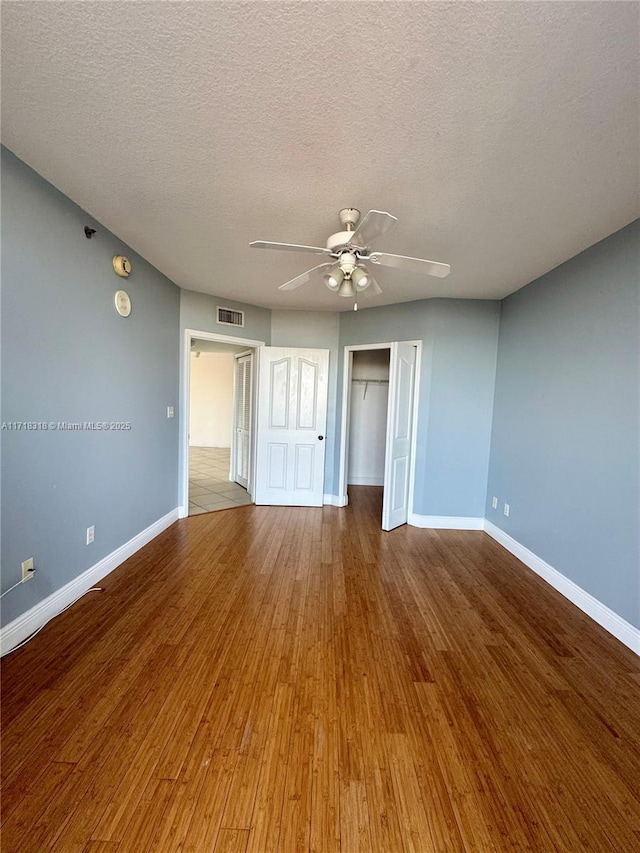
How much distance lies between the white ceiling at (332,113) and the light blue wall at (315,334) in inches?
82.3

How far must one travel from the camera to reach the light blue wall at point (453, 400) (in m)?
3.70

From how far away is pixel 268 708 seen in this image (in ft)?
5.03

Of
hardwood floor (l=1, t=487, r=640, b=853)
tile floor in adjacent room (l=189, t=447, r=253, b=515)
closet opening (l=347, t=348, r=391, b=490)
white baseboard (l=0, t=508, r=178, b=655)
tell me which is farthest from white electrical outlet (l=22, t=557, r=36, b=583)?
closet opening (l=347, t=348, r=391, b=490)

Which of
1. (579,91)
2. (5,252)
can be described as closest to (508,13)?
(579,91)

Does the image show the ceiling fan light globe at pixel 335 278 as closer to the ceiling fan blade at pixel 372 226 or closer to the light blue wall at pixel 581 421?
the ceiling fan blade at pixel 372 226

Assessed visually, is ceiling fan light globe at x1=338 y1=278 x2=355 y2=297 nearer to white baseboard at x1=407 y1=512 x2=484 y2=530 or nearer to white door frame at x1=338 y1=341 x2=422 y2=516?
white door frame at x1=338 y1=341 x2=422 y2=516

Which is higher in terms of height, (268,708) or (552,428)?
(552,428)

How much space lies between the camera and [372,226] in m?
1.64

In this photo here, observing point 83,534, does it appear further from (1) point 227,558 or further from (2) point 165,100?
(2) point 165,100

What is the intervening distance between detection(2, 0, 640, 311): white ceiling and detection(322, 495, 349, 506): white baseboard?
3.17m

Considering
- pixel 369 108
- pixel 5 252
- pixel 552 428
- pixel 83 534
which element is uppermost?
A: pixel 369 108

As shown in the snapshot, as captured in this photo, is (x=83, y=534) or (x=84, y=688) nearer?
(x=84, y=688)

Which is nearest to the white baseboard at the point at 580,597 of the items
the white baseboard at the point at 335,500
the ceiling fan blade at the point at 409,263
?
the white baseboard at the point at 335,500

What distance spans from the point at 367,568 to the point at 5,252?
3.06 m
